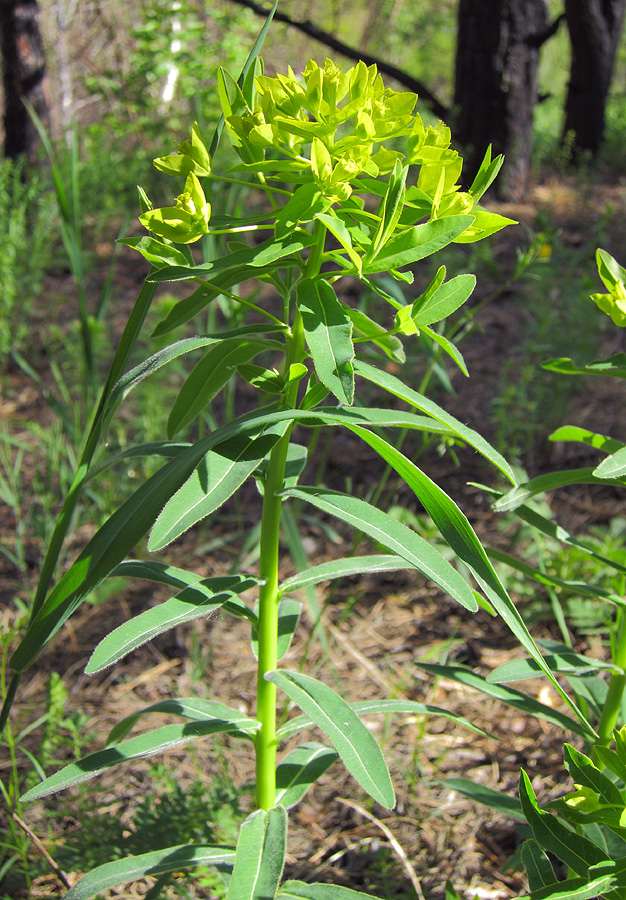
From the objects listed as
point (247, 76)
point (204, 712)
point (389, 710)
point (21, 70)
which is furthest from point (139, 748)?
point (21, 70)

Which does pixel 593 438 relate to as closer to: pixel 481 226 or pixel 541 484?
pixel 541 484

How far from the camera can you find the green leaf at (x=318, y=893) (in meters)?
0.85

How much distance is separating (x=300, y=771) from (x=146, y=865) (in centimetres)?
23

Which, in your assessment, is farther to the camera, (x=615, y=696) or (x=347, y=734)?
(x=615, y=696)

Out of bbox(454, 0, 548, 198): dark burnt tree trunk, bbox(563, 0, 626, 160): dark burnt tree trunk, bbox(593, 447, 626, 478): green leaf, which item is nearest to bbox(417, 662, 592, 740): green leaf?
bbox(593, 447, 626, 478): green leaf

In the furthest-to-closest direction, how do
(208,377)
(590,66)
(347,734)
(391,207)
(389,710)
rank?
1. (590,66)
2. (389,710)
3. (208,377)
4. (347,734)
5. (391,207)

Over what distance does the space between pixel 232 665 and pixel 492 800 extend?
79 cm

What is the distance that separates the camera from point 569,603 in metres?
1.52

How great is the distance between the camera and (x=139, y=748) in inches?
32.8

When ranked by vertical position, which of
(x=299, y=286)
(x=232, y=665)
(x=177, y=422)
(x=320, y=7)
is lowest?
(x=232, y=665)

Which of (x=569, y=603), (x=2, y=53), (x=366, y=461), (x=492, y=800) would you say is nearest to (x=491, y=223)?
(x=492, y=800)

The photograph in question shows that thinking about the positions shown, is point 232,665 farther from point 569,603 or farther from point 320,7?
point 320,7

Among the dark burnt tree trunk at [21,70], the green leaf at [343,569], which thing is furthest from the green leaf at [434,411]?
the dark burnt tree trunk at [21,70]

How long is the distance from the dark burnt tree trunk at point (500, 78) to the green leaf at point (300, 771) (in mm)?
3158
